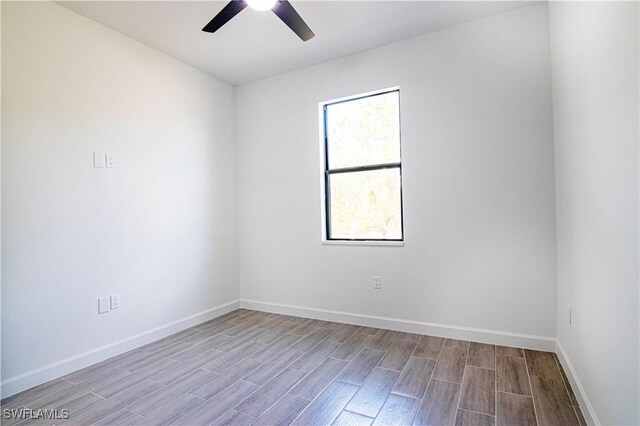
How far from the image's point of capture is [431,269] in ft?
9.41

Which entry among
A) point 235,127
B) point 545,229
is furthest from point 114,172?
point 545,229

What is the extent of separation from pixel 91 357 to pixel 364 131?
3.12 meters

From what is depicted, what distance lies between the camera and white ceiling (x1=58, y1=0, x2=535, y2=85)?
2.45 m

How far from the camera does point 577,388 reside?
1.81m

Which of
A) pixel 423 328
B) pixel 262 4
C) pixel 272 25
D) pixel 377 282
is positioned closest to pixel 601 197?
pixel 423 328

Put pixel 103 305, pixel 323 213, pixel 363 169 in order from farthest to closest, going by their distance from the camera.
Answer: pixel 323 213 < pixel 363 169 < pixel 103 305

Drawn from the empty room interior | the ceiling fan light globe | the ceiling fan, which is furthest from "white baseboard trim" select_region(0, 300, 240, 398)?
the ceiling fan light globe

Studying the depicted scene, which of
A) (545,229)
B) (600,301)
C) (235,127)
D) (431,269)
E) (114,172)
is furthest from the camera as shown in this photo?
(235,127)

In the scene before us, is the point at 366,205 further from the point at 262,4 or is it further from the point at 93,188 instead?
the point at 93,188

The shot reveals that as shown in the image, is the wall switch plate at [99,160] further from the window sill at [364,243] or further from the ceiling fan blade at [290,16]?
the window sill at [364,243]

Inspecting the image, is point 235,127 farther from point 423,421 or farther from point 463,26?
point 423,421

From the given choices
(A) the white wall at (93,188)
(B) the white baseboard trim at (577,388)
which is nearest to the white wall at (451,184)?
(B) the white baseboard trim at (577,388)

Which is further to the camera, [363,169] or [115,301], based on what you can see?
[363,169]

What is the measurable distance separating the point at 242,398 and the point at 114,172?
2097 millimetres
